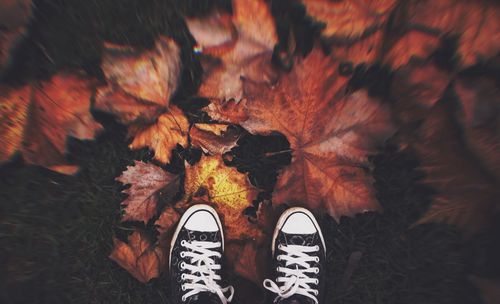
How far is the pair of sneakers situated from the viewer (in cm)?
125

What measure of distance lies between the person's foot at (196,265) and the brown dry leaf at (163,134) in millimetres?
287

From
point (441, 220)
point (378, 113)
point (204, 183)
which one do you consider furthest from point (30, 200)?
point (441, 220)

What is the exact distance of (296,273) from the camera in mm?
1274

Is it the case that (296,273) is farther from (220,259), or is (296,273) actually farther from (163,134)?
(163,134)

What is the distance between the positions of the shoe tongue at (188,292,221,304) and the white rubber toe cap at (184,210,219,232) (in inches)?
9.6

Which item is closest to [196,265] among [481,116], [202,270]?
[202,270]

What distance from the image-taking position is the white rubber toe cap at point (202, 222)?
1.24 m

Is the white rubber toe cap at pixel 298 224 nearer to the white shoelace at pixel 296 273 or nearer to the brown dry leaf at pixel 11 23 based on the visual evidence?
the white shoelace at pixel 296 273

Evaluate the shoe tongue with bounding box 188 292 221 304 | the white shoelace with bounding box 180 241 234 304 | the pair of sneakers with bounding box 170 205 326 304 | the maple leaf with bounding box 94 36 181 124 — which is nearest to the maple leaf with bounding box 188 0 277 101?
the maple leaf with bounding box 94 36 181 124

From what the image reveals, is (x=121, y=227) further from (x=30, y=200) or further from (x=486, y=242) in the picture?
A: (x=486, y=242)

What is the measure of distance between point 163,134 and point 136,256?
46 cm

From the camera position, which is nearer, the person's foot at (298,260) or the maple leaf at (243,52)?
the maple leaf at (243,52)

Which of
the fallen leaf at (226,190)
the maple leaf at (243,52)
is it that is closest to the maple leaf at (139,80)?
the maple leaf at (243,52)

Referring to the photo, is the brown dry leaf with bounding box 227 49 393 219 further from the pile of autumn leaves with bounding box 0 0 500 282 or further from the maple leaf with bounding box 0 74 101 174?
the maple leaf with bounding box 0 74 101 174
